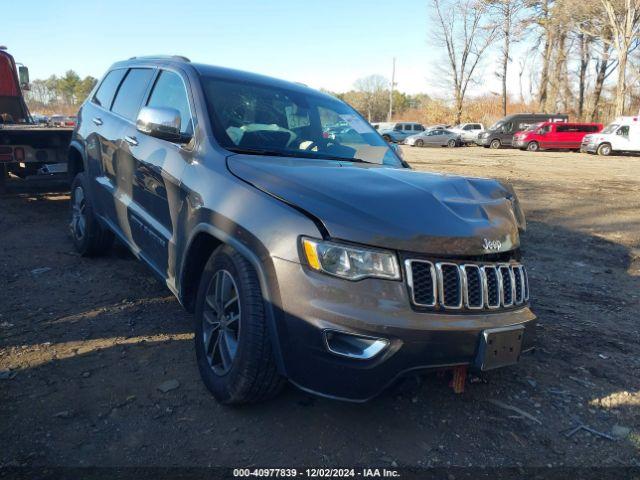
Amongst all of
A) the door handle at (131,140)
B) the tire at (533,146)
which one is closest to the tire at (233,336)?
the door handle at (131,140)

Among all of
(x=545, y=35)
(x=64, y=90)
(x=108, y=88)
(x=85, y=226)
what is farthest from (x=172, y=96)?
(x=64, y=90)

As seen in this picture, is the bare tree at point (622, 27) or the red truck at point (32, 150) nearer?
the red truck at point (32, 150)

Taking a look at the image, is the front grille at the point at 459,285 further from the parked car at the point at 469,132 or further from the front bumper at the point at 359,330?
the parked car at the point at 469,132

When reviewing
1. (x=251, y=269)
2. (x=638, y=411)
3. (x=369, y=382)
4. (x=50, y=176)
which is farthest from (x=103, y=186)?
(x=638, y=411)

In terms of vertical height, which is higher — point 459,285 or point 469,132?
point 469,132

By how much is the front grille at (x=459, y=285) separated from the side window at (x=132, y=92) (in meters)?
2.83

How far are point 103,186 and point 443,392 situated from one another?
126 inches

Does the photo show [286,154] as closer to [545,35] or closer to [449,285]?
[449,285]

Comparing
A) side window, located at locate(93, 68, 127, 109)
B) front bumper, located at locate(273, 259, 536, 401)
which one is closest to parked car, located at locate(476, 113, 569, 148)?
side window, located at locate(93, 68, 127, 109)

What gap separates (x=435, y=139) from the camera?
35.9 meters

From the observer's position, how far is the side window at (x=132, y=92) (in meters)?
4.11

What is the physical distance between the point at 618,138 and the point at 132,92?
29.4 meters

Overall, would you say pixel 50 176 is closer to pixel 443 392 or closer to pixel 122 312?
pixel 122 312

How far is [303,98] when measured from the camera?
3.90 m
